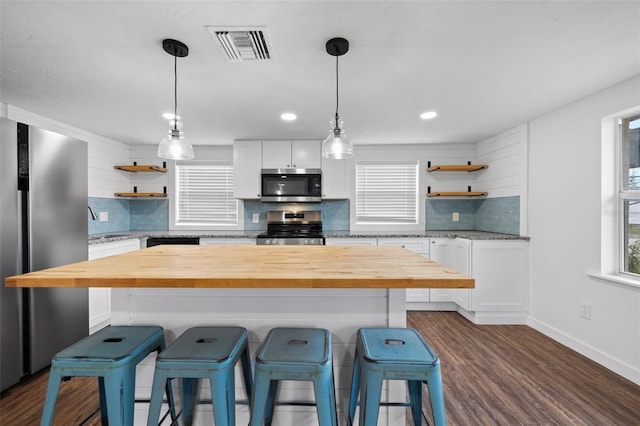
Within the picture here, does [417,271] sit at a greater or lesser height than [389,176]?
lesser

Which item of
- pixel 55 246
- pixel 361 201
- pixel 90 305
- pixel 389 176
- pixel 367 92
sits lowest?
pixel 90 305

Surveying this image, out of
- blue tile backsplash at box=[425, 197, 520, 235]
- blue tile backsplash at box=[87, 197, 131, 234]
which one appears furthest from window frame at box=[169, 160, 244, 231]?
blue tile backsplash at box=[425, 197, 520, 235]

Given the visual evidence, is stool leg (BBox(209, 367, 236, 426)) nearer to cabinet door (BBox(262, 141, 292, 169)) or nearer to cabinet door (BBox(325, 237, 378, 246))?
cabinet door (BBox(325, 237, 378, 246))

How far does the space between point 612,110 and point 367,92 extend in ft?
6.32

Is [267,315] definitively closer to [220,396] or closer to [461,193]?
[220,396]

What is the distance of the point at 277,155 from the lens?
12.3 ft

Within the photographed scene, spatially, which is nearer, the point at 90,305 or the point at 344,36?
the point at 344,36

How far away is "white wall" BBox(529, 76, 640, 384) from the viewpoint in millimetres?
2135

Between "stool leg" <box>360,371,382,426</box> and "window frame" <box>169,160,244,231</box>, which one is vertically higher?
"window frame" <box>169,160,244,231</box>

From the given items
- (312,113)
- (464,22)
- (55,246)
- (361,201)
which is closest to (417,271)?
(464,22)

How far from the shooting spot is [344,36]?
155cm

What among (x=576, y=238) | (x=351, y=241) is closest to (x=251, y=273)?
(x=351, y=241)

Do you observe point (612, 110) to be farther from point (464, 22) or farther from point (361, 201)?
point (361, 201)

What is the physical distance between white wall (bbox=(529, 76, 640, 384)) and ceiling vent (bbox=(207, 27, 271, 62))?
2.67 meters
